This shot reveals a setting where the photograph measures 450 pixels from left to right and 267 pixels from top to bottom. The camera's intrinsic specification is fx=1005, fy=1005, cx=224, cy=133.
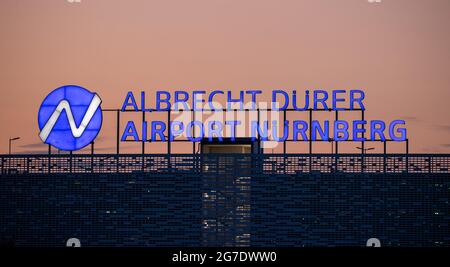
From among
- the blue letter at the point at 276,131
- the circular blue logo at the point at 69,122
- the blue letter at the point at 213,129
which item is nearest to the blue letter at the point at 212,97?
the blue letter at the point at 213,129

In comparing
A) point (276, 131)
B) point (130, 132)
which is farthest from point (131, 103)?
point (276, 131)

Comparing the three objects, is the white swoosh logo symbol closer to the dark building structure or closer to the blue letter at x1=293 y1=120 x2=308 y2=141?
the dark building structure

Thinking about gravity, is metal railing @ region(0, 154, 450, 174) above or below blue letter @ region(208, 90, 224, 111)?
below

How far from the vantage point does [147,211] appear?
6644cm

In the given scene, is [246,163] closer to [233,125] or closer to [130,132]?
[233,125]

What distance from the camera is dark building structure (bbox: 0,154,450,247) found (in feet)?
215

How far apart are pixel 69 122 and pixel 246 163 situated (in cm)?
1207

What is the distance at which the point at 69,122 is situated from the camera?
66.8m

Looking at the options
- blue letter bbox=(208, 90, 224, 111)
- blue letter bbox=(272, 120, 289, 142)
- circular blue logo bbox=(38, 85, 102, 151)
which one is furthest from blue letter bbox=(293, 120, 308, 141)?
circular blue logo bbox=(38, 85, 102, 151)

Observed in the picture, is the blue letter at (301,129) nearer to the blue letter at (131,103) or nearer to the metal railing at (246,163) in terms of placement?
the metal railing at (246,163)

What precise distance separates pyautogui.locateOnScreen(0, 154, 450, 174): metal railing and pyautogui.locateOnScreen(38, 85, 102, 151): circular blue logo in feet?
5.35
